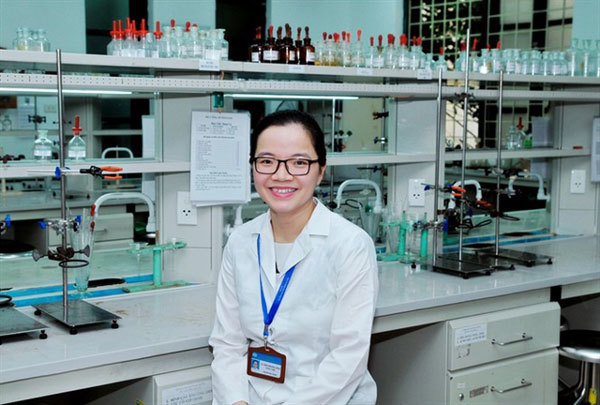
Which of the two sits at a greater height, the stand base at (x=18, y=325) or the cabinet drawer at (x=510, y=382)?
the stand base at (x=18, y=325)

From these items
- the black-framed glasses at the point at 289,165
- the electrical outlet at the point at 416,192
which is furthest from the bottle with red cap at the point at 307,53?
the black-framed glasses at the point at 289,165

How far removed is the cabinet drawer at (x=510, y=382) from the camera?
2.54 meters

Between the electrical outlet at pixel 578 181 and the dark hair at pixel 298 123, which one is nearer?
the dark hair at pixel 298 123

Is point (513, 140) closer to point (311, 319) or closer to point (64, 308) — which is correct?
point (311, 319)

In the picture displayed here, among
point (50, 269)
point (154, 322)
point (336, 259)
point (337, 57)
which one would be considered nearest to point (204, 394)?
point (154, 322)

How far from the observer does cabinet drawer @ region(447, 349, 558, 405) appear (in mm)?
2543

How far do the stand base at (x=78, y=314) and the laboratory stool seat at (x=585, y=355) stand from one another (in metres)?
1.79

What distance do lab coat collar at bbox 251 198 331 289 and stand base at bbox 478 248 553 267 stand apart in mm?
1495

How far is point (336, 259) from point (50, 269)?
162 centimetres

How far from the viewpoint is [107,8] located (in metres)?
9.46

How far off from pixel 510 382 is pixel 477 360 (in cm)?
20

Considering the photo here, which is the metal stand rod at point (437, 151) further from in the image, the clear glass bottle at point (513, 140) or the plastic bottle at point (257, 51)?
the clear glass bottle at point (513, 140)

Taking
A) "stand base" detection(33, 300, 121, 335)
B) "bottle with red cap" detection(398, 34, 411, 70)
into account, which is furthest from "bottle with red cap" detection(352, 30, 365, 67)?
"stand base" detection(33, 300, 121, 335)

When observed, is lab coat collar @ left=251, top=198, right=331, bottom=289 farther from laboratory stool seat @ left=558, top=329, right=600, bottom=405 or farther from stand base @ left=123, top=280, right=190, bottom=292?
laboratory stool seat @ left=558, top=329, right=600, bottom=405
